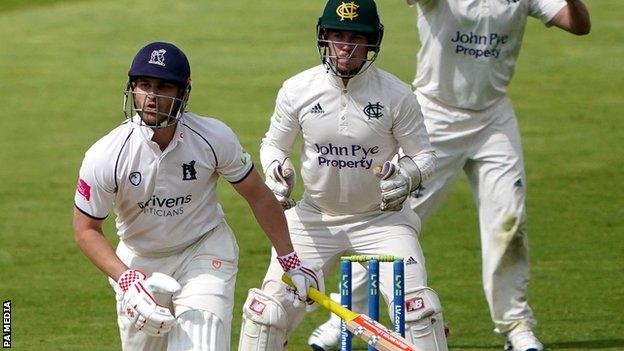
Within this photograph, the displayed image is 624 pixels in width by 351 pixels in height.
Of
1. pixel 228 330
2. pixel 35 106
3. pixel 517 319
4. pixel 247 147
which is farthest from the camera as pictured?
pixel 35 106

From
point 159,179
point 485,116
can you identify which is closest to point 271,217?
point 159,179

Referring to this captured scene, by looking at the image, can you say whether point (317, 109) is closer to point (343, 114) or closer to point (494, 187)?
point (343, 114)

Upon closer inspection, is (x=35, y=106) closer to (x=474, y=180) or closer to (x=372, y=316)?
(x=474, y=180)

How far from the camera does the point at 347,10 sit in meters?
7.82

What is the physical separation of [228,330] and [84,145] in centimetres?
863

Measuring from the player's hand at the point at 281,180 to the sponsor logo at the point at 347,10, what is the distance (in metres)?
0.82

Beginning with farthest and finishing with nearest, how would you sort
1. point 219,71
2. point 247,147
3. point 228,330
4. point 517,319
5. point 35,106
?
point 219,71 < point 35,106 < point 247,147 < point 517,319 < point 228,330

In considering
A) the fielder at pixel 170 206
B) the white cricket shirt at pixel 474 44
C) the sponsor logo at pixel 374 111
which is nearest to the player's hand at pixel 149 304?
the fielder at pixel 170 206

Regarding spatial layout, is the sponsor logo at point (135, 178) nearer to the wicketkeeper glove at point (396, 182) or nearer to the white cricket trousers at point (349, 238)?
the white cricket trousers at point (349, 238)

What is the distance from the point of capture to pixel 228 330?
6.88 m

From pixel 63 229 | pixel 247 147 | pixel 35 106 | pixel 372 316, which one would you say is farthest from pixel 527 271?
A: pixel 35 106

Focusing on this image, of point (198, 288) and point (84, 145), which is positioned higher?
point (198, 288)

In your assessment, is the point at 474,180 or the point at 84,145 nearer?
the point at 474,180

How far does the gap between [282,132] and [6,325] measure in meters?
2.45
